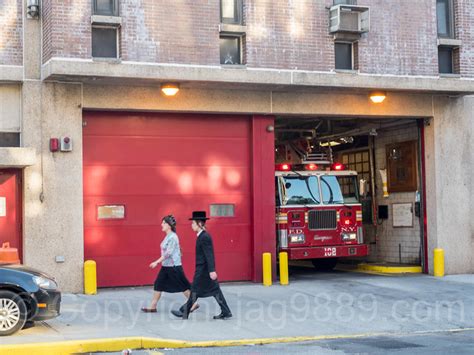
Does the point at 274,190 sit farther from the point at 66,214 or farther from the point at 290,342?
the point at 290,342

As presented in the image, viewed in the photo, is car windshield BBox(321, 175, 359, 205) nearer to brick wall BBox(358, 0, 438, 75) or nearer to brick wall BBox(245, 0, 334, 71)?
brick wall BBox(358, 0, 438, 75)

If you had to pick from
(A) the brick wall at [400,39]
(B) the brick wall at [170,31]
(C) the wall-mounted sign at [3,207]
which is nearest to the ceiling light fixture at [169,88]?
(B) the brick wall at [170,31]

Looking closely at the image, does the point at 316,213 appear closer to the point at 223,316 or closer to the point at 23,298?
the point at 223,316

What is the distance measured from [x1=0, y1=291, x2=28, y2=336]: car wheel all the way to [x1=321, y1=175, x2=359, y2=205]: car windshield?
10427mm

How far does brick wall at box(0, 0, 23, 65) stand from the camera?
17062 mm

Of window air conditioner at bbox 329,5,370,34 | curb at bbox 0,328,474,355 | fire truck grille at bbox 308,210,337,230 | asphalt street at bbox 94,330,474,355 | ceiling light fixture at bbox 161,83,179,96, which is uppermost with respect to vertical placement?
window air conditioner at bbox 329,5,370,34

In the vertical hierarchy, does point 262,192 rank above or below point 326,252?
above

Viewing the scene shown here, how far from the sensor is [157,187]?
18.4m

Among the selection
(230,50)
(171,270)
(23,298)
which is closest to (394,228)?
(230,50)

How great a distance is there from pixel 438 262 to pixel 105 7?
32.2ft

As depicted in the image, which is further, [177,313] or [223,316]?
[177,313]

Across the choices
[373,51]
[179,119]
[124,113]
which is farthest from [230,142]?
[373,51]

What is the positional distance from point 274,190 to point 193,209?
6.61ft

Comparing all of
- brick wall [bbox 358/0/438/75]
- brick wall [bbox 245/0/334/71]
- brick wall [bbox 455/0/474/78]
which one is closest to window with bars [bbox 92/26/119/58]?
brick wall [bbox 245/0/334/71]
